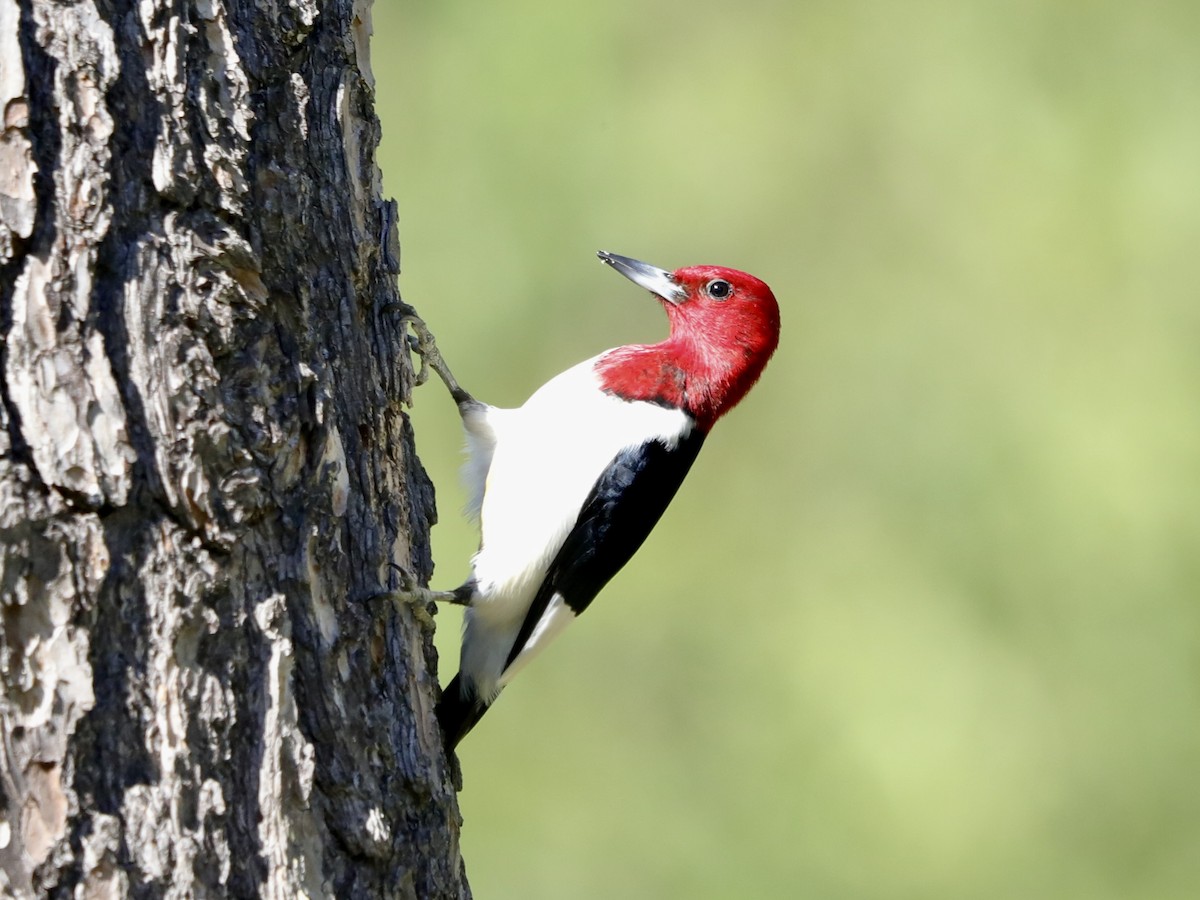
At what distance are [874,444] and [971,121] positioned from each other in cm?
176

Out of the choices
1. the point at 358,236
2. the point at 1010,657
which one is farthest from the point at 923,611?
the point at 358,236

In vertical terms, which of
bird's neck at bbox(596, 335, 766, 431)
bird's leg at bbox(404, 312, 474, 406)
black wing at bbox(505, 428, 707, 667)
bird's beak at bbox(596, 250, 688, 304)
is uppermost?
bird's beak at bbox(596, 250, 688, 304)

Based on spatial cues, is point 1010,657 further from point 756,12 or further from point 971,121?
point 756,12

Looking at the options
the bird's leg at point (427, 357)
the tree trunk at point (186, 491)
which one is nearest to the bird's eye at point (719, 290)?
the bird's leg at point (427, 357)

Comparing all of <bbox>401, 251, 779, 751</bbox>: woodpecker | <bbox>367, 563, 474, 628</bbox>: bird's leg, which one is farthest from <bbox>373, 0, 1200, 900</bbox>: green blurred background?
<bbox>367, 563, 474, 628</bbox>: bird's leg

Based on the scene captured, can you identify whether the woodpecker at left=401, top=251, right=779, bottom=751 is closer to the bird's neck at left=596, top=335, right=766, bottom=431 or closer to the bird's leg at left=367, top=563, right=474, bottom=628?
the bird's neck at left=596, top=335, right=766, bottom=431

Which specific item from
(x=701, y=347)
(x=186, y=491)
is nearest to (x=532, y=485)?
(x=701, y=347)

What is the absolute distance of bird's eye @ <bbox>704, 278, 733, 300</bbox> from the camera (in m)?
3.81

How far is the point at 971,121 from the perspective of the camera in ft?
22.9

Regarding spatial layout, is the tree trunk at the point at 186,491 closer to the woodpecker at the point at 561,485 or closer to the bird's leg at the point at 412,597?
the bird's leg at the point at 412,597

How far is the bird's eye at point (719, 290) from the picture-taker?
3812 mm

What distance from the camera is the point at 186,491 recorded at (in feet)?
6.06

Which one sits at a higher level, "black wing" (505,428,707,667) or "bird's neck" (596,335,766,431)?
"bird's neck" (596,335,766,431)

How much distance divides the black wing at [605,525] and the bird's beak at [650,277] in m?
0.58
